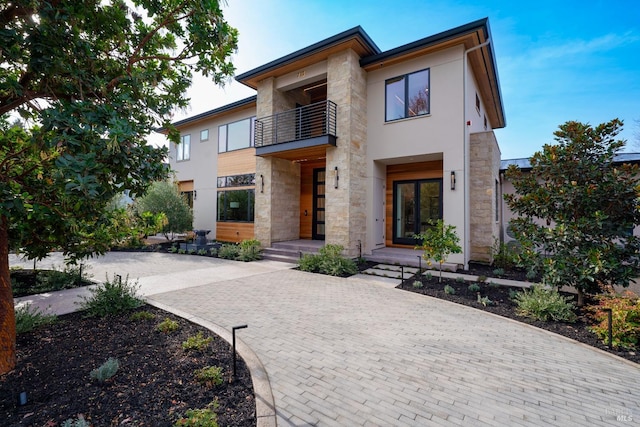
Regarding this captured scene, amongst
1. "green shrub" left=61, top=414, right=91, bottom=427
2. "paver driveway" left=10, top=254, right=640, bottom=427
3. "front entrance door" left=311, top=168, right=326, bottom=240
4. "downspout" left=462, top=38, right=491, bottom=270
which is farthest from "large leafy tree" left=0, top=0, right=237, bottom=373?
"front entrance door" left=311, top=168, right=326, bottom=240

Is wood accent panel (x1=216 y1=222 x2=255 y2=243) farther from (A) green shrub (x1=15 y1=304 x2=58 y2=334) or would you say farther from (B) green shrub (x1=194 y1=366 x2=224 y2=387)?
(B) green shrub (x1=194 y1=366 x2=224 y2=387)

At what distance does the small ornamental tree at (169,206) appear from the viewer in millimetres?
13922

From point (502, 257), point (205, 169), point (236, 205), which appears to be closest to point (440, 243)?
point (502, 257)

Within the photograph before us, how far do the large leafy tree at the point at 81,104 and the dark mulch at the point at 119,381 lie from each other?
0.49m

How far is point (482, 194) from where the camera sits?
960 centimetres

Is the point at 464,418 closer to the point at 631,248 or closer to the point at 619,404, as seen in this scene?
the point at 619,404

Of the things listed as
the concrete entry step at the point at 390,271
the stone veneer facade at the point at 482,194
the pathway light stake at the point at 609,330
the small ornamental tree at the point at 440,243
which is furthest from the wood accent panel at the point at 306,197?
the pathway light stake at the point at 609,330

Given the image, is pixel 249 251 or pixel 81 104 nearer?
pixel 81 104

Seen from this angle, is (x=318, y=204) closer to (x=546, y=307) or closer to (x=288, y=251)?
(x=288, y=251)

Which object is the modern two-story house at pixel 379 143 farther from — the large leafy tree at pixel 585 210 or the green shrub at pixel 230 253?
the large leafy tree at pixel 585 210

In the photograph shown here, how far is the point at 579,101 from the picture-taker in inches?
744

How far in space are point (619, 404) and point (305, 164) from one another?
1190 cm

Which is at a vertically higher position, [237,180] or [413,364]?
[237,180]

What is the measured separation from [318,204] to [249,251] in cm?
399
